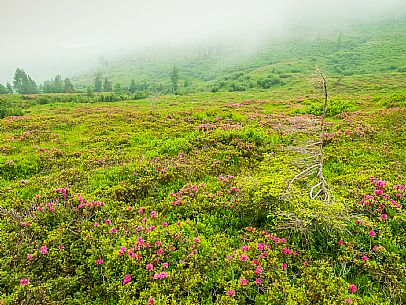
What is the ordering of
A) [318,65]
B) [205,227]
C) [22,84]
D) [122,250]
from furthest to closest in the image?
[22,84] < [318,65] < [205,227] < [122,250]

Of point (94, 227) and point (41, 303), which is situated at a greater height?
point (94, 227)

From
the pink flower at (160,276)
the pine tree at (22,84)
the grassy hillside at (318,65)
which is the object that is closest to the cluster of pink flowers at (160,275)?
the pink flower at (160,276)

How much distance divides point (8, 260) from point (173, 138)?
A: 9.61 metres

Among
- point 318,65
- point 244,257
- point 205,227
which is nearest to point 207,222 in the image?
point 205,227

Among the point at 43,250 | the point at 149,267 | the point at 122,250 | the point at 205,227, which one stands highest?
the point at 43,250

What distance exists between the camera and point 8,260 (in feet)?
16.8

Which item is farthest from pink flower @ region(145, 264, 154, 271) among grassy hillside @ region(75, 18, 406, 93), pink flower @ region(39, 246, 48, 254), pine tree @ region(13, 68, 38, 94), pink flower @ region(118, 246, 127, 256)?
pine tree @ region(13, 68, 38, 94)

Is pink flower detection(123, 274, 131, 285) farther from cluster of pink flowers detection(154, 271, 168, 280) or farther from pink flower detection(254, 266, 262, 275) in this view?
pink flower detection(254, 266, 262, 275)

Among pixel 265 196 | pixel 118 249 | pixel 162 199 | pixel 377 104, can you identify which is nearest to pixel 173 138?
pixel 162 199

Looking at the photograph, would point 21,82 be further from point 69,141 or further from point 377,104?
point 377,104

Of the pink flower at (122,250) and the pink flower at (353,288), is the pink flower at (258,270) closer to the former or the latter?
the pink flower at (353,288)

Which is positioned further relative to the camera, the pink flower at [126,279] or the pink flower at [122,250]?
the pink flower at [122,250]

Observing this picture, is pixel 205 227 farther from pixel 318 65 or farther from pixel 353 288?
pixel 318 65

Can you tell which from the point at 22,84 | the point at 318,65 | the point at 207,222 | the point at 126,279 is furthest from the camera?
the point at 22,84
